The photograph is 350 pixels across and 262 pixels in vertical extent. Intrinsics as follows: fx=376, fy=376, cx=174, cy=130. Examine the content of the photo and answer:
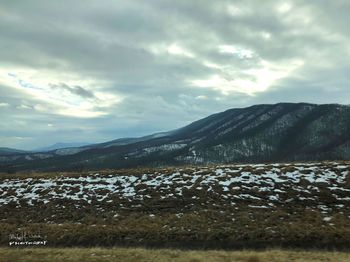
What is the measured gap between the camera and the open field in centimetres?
2092

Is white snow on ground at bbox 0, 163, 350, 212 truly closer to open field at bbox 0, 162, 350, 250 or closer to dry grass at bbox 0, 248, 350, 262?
open field at bbox 0, 162, 350, 250

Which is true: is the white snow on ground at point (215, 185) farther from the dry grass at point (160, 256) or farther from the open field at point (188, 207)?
the dry grass at point (160, 256)

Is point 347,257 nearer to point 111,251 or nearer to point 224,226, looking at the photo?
point 224,226

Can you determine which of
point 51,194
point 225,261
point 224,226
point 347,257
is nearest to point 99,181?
point 51,194

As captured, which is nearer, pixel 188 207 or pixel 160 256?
pixel 160 256

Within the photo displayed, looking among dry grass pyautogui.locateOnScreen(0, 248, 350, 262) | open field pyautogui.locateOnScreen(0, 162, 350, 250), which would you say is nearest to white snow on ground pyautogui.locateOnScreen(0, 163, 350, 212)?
open field pyautogui.locateOnScreen(0, 162, 350, 250)

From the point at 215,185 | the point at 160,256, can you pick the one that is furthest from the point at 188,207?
the point at 160,256

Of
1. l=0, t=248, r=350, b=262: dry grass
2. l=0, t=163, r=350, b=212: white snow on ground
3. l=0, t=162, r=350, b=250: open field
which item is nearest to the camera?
l=0, t=248, r=350, b=262: dry grass

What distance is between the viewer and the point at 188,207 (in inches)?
1065

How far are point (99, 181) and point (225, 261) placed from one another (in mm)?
21691

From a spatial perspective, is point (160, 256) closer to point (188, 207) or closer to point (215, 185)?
point (188, 207)

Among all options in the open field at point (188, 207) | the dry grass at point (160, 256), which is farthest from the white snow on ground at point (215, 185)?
the dry grass at point (160, 256)

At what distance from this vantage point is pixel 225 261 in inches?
607

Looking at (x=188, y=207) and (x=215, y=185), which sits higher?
(x=215, y=185)
